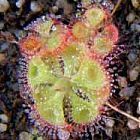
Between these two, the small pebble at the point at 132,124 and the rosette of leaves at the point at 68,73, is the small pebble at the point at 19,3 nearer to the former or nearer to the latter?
the rosette of leaves at the point at 68,73

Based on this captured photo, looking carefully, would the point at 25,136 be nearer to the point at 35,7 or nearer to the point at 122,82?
the point at 122,82

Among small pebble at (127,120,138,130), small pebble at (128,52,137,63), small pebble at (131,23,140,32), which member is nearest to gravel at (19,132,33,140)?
small pebble at (127,120,138,130)

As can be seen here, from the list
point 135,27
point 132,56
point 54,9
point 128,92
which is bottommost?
point 128,92

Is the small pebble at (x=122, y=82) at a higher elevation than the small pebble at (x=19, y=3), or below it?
below

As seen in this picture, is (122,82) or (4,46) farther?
(4,46)

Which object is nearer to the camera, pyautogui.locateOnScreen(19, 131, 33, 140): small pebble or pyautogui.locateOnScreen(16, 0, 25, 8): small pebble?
pyautogui.locateOnScreen(19, 131, 33, 140): small pebble

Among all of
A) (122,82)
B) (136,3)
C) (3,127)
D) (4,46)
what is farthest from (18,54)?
(136,3)

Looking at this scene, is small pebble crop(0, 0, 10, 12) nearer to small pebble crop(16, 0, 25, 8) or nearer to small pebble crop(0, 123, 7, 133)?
small pebble crop(16, 0, 25, 8)

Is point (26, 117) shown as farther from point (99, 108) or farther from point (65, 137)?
point (99, 108)

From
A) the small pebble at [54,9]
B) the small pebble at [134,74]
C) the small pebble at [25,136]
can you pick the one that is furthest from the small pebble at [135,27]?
the small pebble at [25,136]
